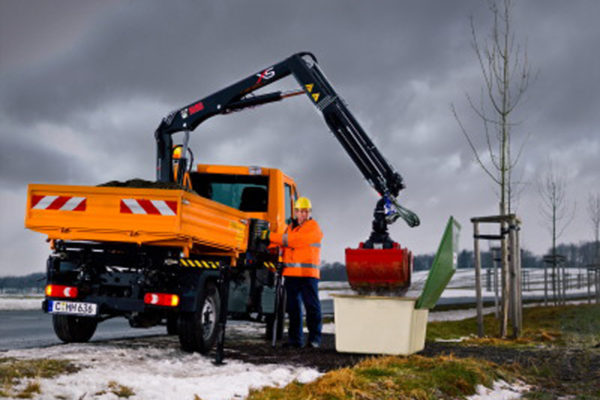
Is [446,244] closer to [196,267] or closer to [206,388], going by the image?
[196,267]

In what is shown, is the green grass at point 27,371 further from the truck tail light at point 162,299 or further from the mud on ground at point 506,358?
the mud on ground at point 506,358

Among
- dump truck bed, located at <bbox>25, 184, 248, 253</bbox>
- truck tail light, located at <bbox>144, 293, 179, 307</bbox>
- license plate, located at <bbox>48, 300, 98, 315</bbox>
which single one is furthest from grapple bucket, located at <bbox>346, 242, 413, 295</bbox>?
license plate, located at <bbox>48, 300, 98, 315</bbox>

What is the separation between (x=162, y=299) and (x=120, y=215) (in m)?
1.13

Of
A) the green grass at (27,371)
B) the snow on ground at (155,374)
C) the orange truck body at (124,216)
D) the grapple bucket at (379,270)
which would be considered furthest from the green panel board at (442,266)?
the green grass at (27,371)

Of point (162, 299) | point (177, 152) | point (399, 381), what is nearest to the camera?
point (399, 381)

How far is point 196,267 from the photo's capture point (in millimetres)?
8445

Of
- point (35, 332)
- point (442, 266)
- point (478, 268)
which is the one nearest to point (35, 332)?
point (35, 332)

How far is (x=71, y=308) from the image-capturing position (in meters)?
8.45

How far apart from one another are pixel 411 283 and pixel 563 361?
243 cm

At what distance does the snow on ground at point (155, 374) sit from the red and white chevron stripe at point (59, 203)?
1715 millimetres

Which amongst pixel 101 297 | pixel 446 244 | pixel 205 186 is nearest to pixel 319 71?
pixel 205 186

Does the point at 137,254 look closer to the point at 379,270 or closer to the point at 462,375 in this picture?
the point at 379,270

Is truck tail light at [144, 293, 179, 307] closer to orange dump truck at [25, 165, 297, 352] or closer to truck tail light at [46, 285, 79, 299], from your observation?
orange dump truck at [25, 165, 297, 352]

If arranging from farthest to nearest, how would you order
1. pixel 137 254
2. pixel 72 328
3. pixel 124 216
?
pixel 72 328
pixel 137 254
pixel 124 216
